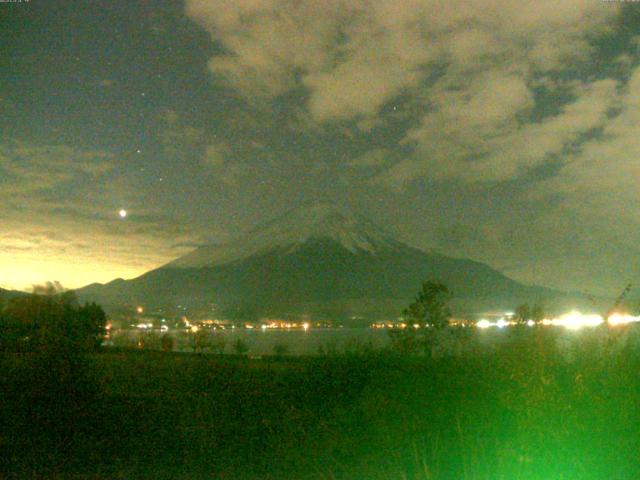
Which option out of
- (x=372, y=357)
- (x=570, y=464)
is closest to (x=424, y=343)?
(x=372, y=357)

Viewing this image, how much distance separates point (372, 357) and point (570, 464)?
7073 millimetres

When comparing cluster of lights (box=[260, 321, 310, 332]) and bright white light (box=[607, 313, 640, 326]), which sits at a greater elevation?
cluster of lights (box=[260, 321, 310, 332])

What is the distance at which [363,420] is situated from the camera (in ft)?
38.0

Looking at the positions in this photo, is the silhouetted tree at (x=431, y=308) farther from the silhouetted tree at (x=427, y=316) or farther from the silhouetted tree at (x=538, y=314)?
the silhouetted tree at (x=538, y=314)

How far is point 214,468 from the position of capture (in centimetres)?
1019

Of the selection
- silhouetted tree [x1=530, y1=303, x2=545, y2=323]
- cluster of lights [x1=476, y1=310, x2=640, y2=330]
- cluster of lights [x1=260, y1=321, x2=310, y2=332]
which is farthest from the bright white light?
cluster of lights [x1=260, y1=321, x2=310, y2=332]

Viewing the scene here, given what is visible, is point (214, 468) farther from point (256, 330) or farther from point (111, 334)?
point (256, 330)

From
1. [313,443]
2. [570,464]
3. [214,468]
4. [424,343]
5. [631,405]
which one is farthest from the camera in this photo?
[424,343]

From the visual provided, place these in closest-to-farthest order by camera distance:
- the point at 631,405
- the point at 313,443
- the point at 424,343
Result: the point at 631,405 < the point at 313,443 < the point at 424,343

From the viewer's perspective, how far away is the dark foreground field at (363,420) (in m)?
8.05

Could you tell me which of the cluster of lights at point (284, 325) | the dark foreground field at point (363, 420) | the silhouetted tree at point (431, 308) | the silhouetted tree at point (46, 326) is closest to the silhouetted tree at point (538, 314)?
the dark foreground field at point (363, 420)

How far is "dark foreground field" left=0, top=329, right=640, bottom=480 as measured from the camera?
317 inches

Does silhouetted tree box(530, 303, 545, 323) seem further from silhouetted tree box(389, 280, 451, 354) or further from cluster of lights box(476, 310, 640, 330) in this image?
silhouetted tree box(389, 280, 451, 354)

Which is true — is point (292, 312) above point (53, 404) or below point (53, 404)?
above
